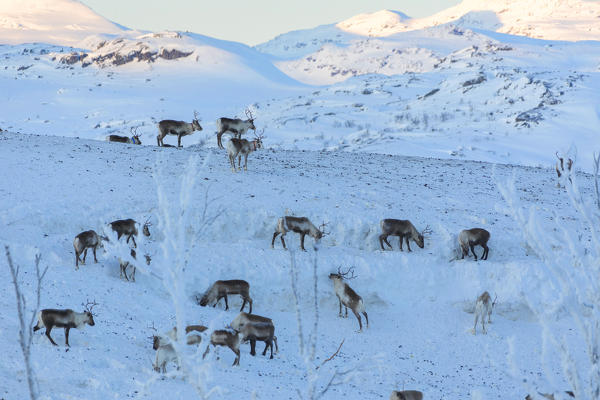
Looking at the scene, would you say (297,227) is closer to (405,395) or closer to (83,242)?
(83,242)

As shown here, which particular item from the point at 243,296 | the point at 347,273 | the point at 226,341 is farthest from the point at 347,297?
the point at 226,341

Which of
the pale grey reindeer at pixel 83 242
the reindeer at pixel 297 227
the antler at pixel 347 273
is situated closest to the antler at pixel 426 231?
the antler at pixel 347 273

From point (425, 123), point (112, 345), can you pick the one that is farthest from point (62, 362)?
point (425, 123)

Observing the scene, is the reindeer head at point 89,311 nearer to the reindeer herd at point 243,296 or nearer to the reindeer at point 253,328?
the reindeer herd at point 243,296

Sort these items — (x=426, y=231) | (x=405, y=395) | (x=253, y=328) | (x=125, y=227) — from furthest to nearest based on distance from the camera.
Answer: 1. (x=426, y=231)
2. (x=125, y=227)
3. (x=253, y=328)
4. (x=405, y=395)

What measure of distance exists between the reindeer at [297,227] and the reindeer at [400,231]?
6.25ft

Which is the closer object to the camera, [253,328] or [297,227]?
[253,328]

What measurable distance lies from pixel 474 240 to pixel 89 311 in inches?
426

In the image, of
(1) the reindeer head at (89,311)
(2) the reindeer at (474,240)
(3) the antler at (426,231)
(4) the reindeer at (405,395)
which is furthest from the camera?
(3) the antler at (426,231)

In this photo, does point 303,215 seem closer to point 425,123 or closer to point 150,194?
point 150,194

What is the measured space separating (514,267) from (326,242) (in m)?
5.30

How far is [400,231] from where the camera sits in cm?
1798

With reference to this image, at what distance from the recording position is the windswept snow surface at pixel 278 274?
1109 centimetres

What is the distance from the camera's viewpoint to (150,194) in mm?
19438
